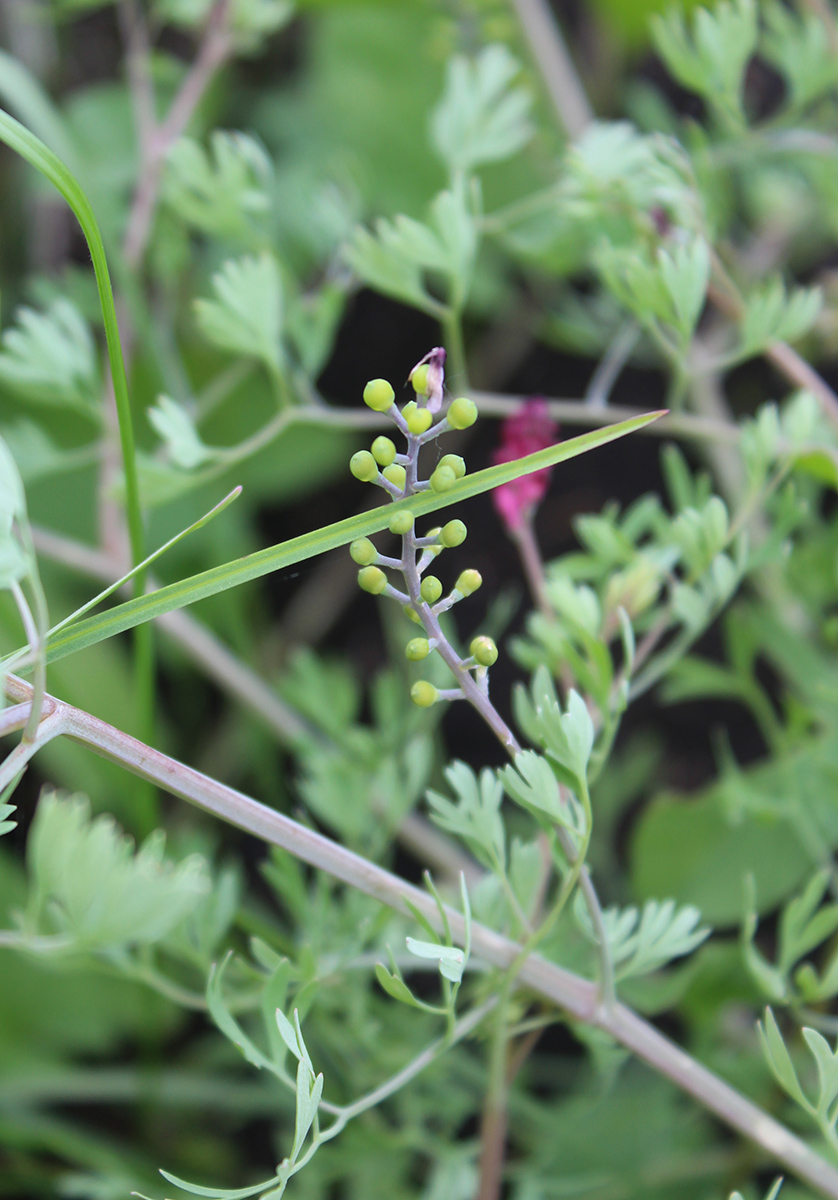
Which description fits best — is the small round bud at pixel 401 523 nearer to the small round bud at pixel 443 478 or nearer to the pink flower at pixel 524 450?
the small round bud at pixel 443 478

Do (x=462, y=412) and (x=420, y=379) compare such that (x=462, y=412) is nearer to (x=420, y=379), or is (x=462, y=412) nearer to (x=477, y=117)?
(x=420, y=379)

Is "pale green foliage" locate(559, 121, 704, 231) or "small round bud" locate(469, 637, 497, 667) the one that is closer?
"small round bud" locate(469, 637, 497, 667)

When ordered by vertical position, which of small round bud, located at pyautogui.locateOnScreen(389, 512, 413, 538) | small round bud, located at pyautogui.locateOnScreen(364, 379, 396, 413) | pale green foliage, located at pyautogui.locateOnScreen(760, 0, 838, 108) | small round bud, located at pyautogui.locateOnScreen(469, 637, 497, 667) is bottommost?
small round bud, located at pyautogui.locateOnScreen(469, 637, 497, 667)

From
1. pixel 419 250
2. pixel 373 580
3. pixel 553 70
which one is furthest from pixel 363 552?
pixel 553 70

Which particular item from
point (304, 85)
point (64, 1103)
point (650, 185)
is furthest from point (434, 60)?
point (64, 1103)

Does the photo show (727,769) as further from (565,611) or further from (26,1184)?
(26,1184)

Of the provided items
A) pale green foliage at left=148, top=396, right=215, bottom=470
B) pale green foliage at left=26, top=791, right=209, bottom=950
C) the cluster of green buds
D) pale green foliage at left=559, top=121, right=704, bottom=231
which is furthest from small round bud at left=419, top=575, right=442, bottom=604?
pale green foliage at left=559, top=121, right=704, bottom=231

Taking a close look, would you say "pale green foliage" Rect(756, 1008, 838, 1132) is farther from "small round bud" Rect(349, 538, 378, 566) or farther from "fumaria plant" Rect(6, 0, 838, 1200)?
"small round bud" Rect(349, 538, 378, 566)
